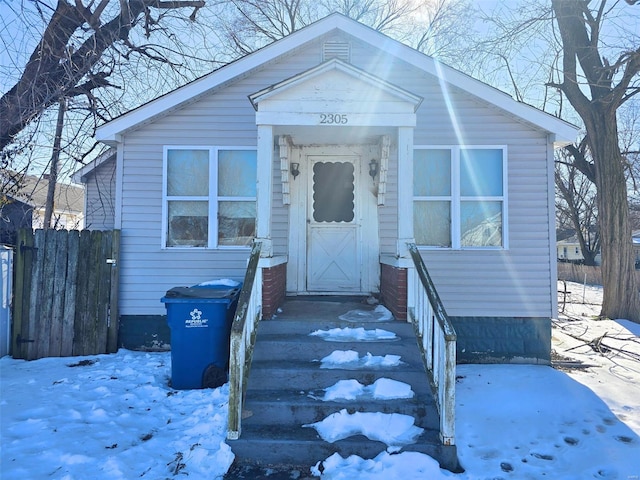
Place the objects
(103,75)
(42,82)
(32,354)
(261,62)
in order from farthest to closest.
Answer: (103,75) < (42,82) < (261,62) < (32,354)

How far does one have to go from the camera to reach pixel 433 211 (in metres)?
6.26

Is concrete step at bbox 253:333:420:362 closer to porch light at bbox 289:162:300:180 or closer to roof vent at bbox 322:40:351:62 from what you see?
porch light at bbox 289:162:300:180

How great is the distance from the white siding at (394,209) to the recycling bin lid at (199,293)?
135 centimetres

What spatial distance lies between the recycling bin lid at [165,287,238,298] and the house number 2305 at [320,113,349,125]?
2.39 m

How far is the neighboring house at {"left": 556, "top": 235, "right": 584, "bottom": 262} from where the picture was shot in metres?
49.2

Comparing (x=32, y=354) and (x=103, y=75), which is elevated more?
(x=103, y=75)

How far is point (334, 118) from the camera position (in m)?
4.70

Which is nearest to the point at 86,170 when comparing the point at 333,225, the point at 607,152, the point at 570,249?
the point at 333,225

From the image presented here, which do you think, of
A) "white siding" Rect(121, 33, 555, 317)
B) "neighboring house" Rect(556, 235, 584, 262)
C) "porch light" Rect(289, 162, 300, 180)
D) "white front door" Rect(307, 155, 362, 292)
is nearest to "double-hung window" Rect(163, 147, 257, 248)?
"white siding" Rect(121, 33, 555, 317)

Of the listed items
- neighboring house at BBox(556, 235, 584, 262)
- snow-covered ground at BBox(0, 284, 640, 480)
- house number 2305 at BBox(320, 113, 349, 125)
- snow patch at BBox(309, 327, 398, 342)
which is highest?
house number 2305 at BBox(320, 113, 349, 125)

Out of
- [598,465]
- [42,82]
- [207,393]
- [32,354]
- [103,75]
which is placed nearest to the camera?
[598,465]

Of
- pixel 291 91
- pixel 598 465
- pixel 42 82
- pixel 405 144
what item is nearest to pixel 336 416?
pixel 598 465

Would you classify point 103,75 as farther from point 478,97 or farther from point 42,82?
point 478,97

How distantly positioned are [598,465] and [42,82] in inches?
388
